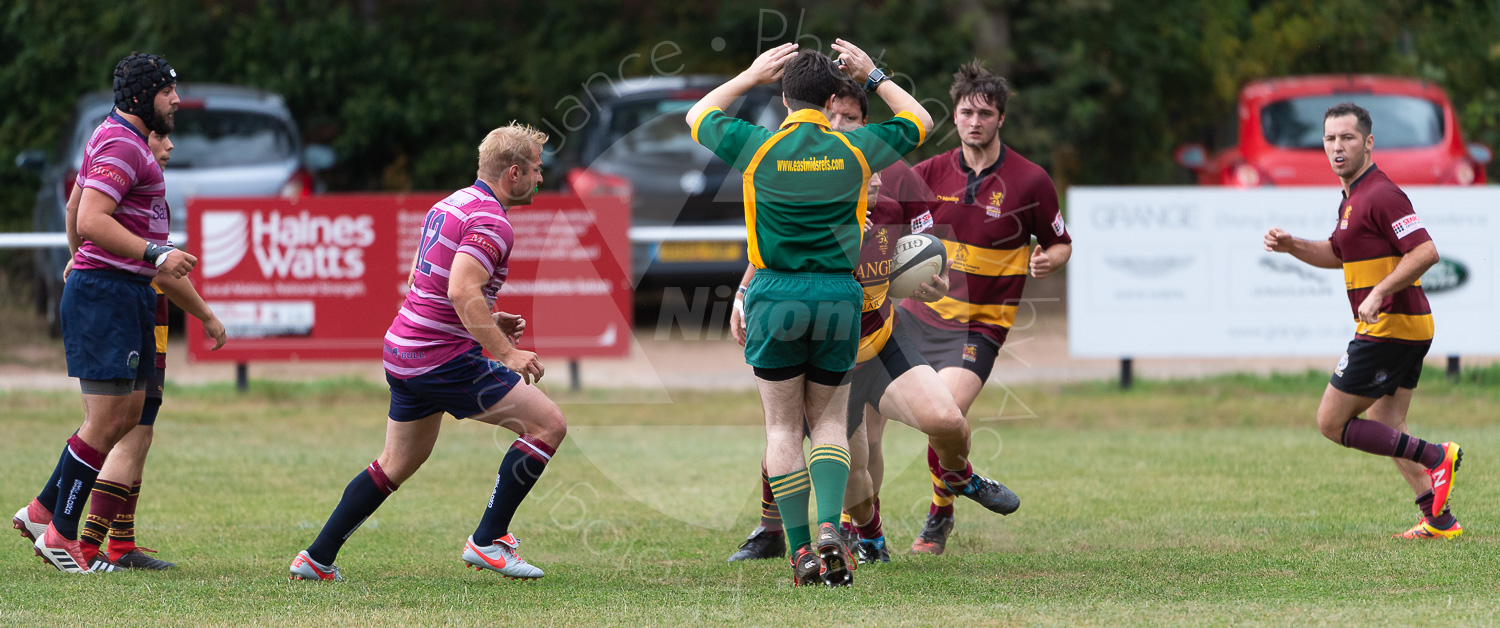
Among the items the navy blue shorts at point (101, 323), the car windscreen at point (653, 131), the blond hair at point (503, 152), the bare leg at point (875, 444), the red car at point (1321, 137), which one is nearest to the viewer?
the blond hair at point (503, 152)

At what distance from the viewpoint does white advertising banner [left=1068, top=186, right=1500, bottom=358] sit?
11.1m

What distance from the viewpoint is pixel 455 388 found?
5285 mm

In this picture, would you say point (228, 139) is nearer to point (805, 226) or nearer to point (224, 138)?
point (224, 138)

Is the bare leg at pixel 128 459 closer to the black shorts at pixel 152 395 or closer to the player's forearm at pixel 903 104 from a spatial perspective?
the black shorts at pixel 152 395

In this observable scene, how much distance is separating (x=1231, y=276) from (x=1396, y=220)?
518cm

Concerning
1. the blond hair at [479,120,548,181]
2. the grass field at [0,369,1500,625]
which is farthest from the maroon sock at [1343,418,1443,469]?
the blond hair at [479,120,548,181]

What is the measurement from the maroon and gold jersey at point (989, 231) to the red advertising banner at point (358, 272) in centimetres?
524

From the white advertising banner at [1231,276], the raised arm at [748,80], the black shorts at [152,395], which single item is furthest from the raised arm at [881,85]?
the white advertising banner at [1231,276]

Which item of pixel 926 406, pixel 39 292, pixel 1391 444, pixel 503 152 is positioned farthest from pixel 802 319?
pixel 39 292

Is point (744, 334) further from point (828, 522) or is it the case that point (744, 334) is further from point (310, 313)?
point (310, 313)

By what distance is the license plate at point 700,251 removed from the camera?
12.0 metres

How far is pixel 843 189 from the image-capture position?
512cm

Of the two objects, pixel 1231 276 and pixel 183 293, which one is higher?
pixel 183 293

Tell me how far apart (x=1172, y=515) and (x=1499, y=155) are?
1257cm
